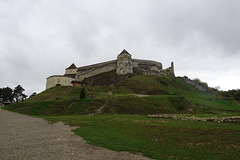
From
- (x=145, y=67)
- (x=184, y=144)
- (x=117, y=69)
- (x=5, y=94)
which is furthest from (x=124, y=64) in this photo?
(x=5, y=94)

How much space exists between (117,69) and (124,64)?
3.81 m

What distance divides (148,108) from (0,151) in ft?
87.4

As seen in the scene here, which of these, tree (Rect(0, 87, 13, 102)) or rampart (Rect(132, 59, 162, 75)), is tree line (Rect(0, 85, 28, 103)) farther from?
rampart (Rect(132, 59, 162, 75))

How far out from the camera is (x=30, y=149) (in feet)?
26.9

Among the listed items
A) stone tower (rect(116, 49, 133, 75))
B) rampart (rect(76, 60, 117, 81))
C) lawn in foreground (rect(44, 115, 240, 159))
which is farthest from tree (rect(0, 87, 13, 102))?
lawn in foreground (rect(44, 115, 240, 159))

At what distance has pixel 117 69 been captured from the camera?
6875 centimetres

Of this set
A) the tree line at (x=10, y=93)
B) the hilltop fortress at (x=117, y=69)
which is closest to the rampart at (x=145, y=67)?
the hilltop fortress at (x=117, y=69)

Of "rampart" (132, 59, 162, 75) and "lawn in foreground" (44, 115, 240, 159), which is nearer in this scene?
"lawn in foreground" (44, 115, 240, 159)

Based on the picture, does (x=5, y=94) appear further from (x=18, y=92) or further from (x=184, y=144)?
(x=184, y=144)

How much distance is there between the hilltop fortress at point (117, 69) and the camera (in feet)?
221

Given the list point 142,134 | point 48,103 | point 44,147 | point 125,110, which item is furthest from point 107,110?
point 44,147

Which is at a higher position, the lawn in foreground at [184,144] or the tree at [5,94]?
the tree at [5,94]

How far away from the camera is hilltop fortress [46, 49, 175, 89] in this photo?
6744cm

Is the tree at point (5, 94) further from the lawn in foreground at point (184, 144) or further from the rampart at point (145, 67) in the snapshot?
the lawn in foreground at point (184, 144)
